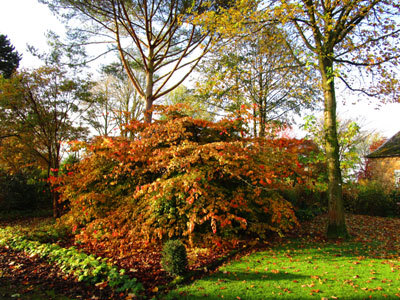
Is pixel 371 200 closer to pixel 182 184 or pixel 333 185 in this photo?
pixel 333 185

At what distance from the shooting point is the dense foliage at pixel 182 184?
4.68m

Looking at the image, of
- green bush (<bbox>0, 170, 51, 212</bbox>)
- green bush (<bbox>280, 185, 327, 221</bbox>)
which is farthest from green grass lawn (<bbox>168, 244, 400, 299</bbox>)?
green bush (<bbox>0, 170, 51, 212</bbox>)

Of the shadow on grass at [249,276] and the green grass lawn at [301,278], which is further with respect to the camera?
the shadow on grass at [249,276]

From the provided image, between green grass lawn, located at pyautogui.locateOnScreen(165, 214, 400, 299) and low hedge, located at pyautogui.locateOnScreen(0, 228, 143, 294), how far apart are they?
828mm

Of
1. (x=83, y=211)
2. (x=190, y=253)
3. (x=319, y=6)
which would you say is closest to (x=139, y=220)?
(x=190, y=253)

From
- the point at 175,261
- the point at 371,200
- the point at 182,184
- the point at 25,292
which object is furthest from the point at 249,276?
the point at 371,200

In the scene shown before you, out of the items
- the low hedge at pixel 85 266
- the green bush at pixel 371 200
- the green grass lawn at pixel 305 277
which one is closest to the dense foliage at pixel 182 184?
the green grass lawn at pixel 305 277

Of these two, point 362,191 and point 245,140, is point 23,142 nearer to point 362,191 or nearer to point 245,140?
point 245,140

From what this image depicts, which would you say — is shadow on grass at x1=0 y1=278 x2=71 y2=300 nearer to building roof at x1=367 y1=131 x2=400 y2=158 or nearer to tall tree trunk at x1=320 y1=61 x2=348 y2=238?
tall tree trunk at x1=320 y1=61 x2=348 y2=238

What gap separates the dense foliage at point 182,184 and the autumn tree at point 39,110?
5.42 m

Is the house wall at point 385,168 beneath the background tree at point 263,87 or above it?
beneath

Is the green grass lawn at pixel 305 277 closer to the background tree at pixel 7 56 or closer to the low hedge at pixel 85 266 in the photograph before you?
the low hedge at pixel 85 266

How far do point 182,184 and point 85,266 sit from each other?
2.23 metres

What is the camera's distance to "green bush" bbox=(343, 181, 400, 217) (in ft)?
36.3
